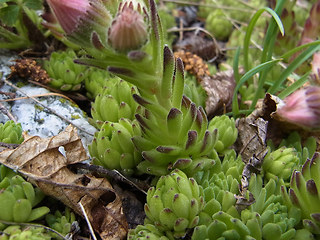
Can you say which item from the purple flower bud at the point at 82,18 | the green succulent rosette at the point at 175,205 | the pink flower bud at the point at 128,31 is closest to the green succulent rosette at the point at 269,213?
the green succulent rosette at the point at 175,205

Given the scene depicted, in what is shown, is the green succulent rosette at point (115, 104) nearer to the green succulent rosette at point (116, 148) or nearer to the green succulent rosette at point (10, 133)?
the green succulent rosette at point (116, 148)

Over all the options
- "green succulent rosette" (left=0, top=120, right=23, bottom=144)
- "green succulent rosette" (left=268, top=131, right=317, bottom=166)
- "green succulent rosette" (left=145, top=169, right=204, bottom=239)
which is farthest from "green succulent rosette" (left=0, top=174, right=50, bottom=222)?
"green succulent rosette" (left=268, top=131, right=317, bottom=166)

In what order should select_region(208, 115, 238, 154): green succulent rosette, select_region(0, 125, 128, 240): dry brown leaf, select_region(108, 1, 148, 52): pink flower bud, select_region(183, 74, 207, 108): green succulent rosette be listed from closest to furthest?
select_region(108, 1, 148, 52): pink flower bud → select_region(0, 125, 128, 240): dry brown leaf → select_region(208, 115, 238, 154): green succulent rosette → select_region(183, 74, 207, 108): green succulent rosette

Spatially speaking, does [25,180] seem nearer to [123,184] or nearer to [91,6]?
[123,184]

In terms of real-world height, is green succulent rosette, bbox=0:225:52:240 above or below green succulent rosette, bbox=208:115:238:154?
below

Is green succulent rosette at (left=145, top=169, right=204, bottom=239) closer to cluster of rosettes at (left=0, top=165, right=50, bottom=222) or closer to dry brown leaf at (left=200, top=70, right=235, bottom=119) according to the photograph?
cluster of rosettes at (left=0, top=165, right=50, bottom=222)

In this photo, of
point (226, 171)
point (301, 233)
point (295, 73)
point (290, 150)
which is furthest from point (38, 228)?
point (295, 73)

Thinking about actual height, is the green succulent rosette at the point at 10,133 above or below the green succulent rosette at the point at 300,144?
below
